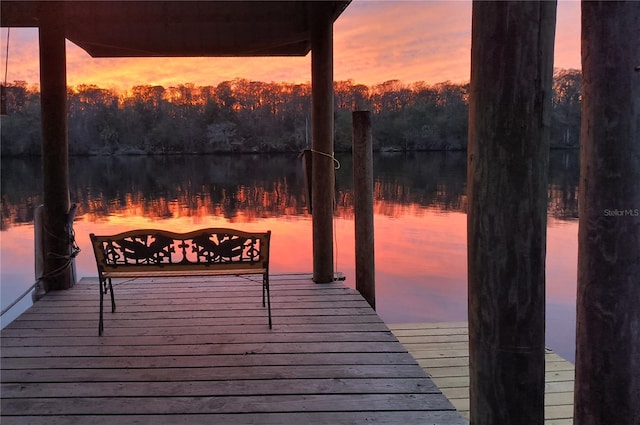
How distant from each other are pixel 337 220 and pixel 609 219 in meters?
14.3

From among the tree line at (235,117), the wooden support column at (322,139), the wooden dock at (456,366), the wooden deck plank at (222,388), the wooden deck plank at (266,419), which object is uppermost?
the tree line at (235,117)

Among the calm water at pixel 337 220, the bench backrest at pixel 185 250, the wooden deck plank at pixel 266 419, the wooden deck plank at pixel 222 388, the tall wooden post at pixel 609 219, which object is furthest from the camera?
the calm water at pixel 337 220

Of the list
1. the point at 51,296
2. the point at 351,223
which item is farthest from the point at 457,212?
the point at 51,296

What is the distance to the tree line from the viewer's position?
1289 inches

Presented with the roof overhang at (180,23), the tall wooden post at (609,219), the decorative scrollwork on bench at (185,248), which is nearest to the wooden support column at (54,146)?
the roof overhang at (180,23)

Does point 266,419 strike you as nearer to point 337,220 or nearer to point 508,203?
point 508,203

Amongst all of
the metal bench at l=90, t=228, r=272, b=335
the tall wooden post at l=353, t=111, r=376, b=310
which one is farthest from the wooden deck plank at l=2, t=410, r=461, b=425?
the tall wooden post at l=353, t=111, r=376, b=310

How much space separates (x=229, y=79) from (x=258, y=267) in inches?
1342

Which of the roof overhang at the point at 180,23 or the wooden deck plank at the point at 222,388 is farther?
the roof overhang at the point at 180,23

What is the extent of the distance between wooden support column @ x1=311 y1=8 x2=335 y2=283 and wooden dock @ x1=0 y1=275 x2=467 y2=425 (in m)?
0.62

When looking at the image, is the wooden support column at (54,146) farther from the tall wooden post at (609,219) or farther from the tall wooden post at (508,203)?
the tall wooden post at (609,219)

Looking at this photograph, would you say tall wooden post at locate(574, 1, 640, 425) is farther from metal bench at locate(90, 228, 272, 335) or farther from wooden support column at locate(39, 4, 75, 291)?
wooden support column at locate(39, 4, 75, 291)

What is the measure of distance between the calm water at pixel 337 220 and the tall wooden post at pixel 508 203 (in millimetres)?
4143

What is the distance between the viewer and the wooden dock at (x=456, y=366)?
147 inches
